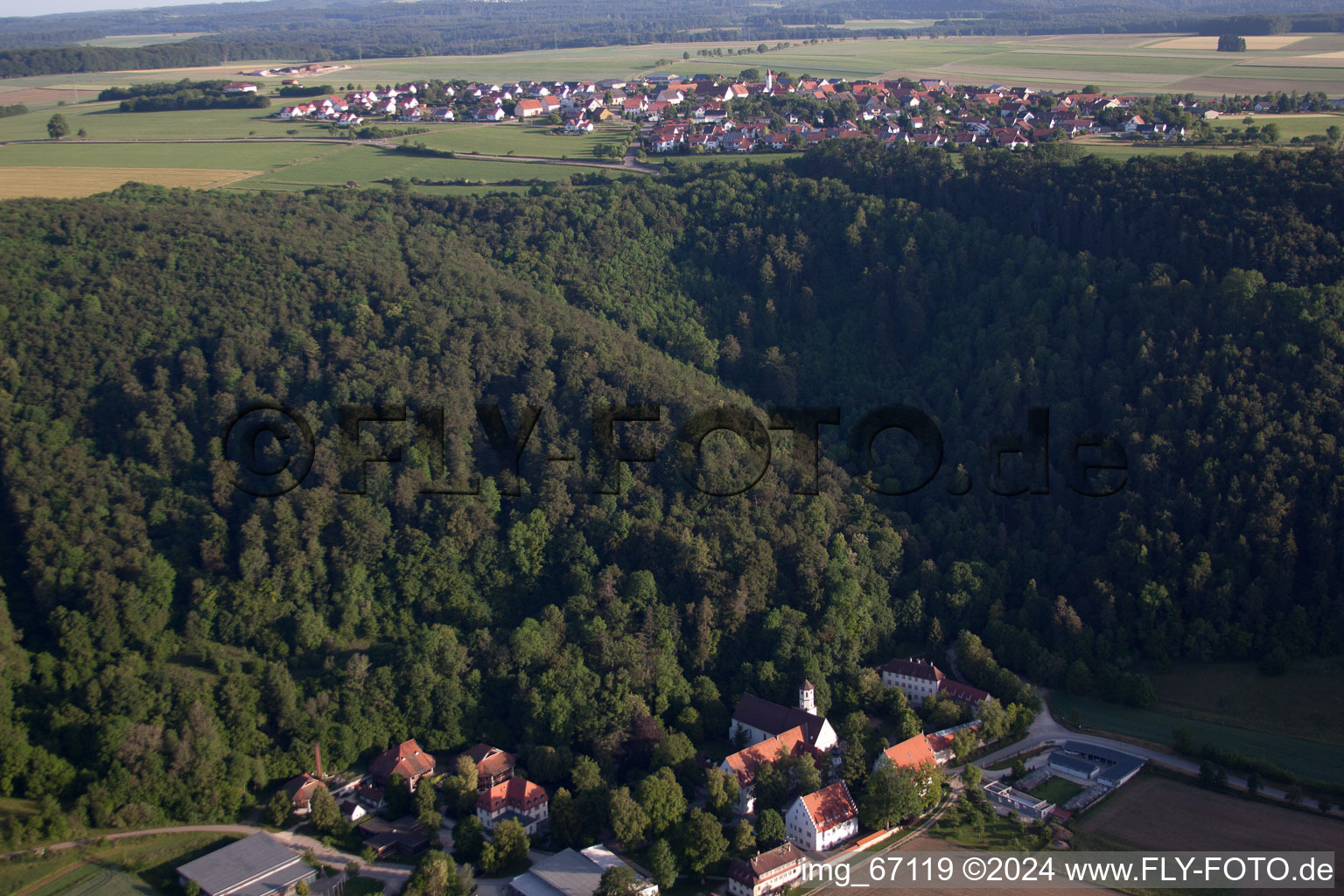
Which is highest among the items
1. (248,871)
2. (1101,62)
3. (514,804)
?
(1101,62)

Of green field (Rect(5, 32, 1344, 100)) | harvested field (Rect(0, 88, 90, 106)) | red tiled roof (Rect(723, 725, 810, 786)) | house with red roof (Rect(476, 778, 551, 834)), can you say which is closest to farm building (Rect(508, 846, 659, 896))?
house with red roof (Rect(476, 778, 551, 834))

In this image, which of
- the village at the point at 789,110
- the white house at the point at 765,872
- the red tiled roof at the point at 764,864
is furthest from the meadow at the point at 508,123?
the white house at the point at 765,872

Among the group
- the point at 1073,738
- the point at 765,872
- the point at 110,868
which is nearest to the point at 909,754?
the point at 1073,738

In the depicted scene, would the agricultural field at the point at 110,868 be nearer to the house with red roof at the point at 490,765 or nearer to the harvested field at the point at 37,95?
the house with red roof at the point at 490,765

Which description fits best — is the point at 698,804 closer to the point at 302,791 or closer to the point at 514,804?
the point at 514,804

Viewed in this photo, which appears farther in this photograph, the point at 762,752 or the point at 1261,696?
the point at 1261,696

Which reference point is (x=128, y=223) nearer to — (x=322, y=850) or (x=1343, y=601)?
(x=322, y=850)
